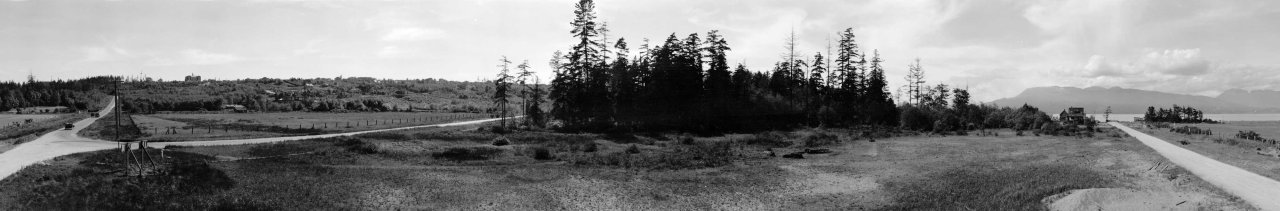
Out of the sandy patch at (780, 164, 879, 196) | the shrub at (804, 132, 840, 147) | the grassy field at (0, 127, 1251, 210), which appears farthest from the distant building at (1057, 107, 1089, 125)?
the sandy patch at (780, 164, 879, 196)

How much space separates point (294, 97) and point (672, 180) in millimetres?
145156

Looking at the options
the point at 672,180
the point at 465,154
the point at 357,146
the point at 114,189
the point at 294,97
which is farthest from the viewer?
the point at 294,97

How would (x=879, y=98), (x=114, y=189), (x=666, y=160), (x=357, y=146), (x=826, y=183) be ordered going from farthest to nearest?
(x=879, y=98)
(x=357, y=146)
(x=666, y=160)
(x=826, y=183)
(x=114, y=189)

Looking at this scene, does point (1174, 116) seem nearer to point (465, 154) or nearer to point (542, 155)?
point (542, 155)

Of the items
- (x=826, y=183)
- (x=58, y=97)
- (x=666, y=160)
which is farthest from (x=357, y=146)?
(x=58, y=97)

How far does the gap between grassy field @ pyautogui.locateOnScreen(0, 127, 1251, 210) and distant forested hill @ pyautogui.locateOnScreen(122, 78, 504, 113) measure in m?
96.5

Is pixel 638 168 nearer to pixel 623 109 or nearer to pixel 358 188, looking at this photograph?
pixel 358 188

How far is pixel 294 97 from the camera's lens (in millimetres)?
141250

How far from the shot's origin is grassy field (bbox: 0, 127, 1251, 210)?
19438 millimetres

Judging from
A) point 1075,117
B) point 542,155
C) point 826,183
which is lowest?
point 826,183

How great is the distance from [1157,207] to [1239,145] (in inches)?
1246

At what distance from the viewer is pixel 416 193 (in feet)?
70.7

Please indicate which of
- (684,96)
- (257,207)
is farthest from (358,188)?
(684,96)

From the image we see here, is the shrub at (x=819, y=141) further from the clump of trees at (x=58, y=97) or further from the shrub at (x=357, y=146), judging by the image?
the clump of trees at (x=58, y=97)
